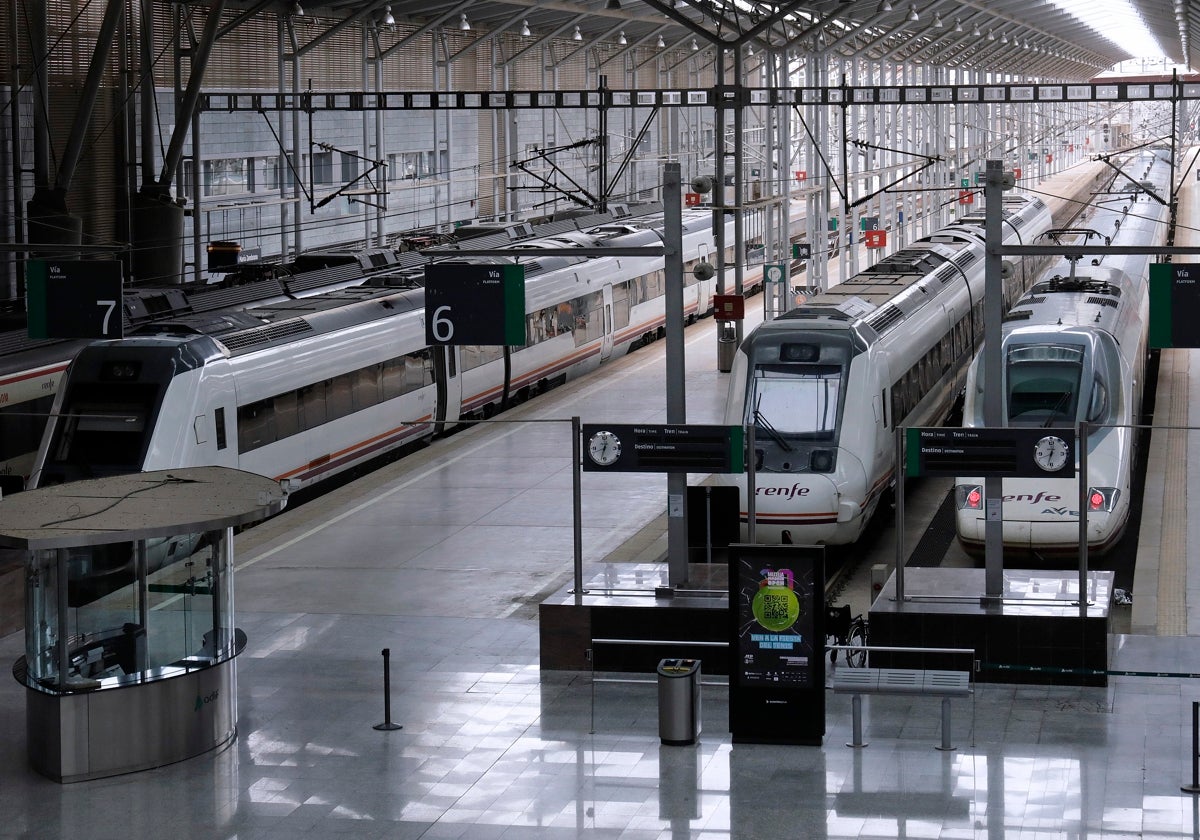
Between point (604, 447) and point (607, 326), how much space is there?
2065 cm

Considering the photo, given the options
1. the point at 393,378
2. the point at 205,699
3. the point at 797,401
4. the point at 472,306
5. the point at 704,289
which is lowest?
the point at 205,699

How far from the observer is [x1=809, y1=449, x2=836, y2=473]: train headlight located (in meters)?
18.2

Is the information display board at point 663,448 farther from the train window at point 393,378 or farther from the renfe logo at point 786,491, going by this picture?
the train window at point 393,378

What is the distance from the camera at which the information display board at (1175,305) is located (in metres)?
14.9

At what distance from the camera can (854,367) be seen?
62.2 ft

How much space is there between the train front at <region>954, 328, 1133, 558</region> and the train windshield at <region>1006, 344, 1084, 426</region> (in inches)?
0.4

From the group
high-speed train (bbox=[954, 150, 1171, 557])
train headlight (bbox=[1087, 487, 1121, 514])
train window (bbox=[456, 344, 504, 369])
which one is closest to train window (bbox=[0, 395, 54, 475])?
train window (bbox=[456, 344, 504, 369])

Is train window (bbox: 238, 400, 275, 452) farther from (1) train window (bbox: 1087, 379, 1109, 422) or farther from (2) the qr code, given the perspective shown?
(1) train window (bbox: 1087, 379, 1109, 422)

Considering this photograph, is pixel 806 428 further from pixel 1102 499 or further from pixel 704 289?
pixel 704 289

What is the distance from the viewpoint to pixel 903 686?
470 inches

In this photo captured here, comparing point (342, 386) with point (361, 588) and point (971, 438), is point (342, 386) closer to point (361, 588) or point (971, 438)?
point (361, 588)

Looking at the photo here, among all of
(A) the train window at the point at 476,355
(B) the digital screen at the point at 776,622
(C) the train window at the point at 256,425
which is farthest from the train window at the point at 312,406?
(B) the digital screen at the point at 776,622

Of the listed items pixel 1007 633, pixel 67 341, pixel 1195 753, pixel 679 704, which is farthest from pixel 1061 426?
pixel 67 341

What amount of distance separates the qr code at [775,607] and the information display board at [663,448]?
6.82ft
